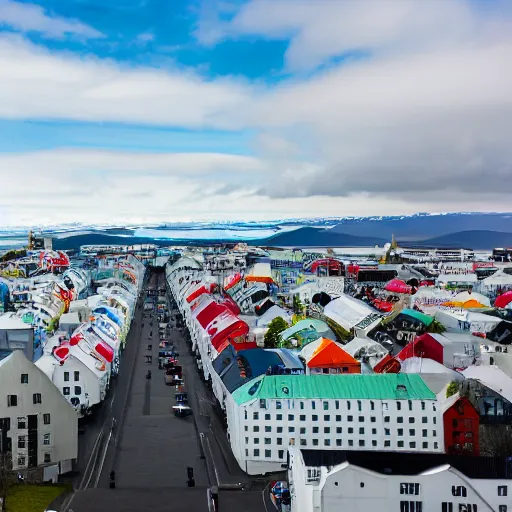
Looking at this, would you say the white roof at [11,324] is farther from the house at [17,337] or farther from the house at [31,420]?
the house at [31,420]

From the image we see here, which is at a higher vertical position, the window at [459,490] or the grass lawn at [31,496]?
the window at [459,490]

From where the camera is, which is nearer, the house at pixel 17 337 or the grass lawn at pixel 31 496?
the grass lawn at pixel 31 496

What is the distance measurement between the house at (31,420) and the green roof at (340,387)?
19.9 feet

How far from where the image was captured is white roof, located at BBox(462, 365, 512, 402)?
95.2ft

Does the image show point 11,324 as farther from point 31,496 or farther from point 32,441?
point 31,496

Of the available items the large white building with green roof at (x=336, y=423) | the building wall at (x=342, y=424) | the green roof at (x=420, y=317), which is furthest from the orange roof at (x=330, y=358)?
the green roof at (x=420, y=317)

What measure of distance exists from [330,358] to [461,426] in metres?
8.20

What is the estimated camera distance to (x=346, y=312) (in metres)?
54.2

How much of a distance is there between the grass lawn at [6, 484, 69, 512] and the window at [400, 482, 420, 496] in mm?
9870

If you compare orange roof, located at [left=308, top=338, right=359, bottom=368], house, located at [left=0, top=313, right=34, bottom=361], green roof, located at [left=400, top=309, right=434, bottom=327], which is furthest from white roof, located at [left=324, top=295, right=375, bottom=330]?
house, located at [left=0, top=313, right=34, bottom=361]

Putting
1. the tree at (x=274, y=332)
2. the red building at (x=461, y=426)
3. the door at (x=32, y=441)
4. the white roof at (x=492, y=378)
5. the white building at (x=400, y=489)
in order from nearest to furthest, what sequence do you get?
the white building at (x=400, y=489)
the door at (x=32, y=441)
the red building at (x=461, y=426)
the white roof at (x=492, y=378)
the tree at (x=274, y=332)

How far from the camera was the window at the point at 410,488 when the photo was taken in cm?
1764

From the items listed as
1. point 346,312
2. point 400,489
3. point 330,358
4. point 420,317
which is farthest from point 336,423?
point 346,312

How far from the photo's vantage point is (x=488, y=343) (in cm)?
4100
